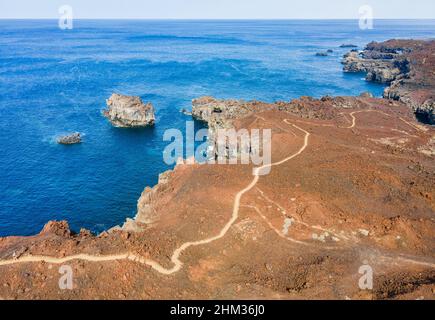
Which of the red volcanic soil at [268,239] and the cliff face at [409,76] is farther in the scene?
the cliff face at [409,76]

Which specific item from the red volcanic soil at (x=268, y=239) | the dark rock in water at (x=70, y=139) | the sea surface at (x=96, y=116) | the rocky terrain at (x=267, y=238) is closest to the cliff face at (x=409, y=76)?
the sea surface at (x=96, y=116)

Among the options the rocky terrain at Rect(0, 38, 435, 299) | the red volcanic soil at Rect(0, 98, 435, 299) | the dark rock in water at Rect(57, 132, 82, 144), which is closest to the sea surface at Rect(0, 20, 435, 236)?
the dark rock in water at Rect(57, 132, 82, 144)

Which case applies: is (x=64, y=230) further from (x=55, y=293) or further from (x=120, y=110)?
(x=120, y=110)

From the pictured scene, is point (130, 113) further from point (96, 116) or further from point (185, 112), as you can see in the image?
point (185, 112)

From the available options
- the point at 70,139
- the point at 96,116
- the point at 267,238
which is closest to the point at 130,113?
the point at 96,116

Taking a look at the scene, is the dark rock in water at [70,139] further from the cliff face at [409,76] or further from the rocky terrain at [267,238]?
the cliff face at [409,76]

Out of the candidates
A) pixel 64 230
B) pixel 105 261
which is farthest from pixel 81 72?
pixel 105 261

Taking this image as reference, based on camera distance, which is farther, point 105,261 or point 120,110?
point 120,110
